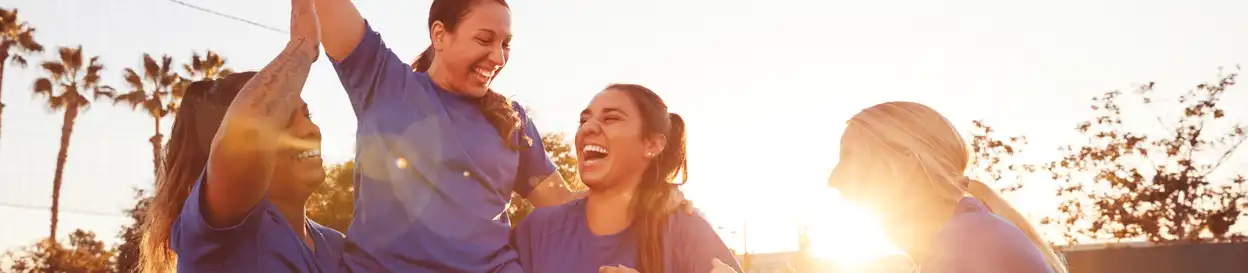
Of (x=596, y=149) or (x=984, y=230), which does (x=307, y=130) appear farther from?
(x=984, y=230)

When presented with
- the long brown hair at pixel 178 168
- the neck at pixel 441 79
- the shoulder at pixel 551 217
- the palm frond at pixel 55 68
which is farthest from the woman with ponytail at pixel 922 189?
the palm frond at pixel 55 68

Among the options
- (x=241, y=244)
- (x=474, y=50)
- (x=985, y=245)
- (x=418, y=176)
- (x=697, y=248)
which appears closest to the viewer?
(x=241, y=244)

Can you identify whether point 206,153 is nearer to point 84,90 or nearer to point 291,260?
point 291,260

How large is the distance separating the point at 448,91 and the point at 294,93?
3.76 feet

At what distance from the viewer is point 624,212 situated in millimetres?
4484

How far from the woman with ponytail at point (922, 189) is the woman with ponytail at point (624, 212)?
2.23 ft

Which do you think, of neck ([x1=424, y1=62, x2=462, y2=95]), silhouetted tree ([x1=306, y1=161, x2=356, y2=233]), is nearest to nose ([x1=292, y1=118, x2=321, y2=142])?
neck ([x1=424, y1=62, x2=462, y2=95])

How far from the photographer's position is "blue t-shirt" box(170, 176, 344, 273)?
2.95 m

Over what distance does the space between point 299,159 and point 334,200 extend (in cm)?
2921

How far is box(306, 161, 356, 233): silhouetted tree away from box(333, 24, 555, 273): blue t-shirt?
2781cm

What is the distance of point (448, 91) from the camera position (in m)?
4.12

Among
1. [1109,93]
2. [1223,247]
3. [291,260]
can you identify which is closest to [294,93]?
[291,260]

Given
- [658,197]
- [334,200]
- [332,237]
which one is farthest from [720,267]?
[334,200]

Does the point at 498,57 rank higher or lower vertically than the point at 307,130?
higher
